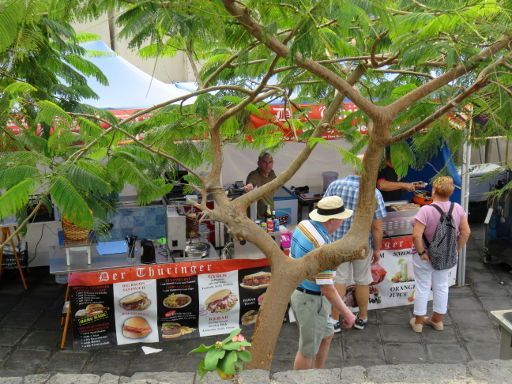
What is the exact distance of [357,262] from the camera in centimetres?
649

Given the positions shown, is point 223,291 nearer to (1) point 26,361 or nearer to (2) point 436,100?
(1) point 26,361

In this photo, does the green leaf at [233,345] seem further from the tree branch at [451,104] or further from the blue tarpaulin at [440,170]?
the blue tarpaulin at [440,170]

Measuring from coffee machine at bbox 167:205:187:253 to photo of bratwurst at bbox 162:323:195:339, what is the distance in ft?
2.72

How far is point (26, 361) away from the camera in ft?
19.8

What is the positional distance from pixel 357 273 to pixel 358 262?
0.15 metres

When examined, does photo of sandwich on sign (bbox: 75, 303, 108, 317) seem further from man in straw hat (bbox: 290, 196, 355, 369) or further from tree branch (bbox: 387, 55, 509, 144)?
tree branch (bbox: 387, 55, 509, 144)

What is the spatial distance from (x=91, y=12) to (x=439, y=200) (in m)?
4.08

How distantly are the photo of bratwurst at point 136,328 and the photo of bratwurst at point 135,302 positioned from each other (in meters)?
0.11

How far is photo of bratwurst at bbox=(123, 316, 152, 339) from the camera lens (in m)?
6.30

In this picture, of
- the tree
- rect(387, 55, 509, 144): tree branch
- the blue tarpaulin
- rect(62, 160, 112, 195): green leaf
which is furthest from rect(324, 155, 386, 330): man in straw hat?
rect(62, 160, 112, 195): green leaf

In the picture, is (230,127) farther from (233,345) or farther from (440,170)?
(233,345)

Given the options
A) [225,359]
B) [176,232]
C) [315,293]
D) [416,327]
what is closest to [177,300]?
[176,232]

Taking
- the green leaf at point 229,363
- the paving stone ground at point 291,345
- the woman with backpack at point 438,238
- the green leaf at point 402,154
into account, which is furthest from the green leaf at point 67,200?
the woman with backpack at point 438,238

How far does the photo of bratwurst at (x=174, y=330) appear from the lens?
6.39 meters
